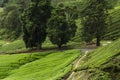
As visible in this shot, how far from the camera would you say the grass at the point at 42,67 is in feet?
192

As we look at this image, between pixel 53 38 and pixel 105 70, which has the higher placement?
pixel 105 70

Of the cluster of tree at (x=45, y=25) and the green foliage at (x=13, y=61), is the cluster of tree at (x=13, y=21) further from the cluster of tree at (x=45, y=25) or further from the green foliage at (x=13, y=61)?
the green foliage at (x=13, y=61)

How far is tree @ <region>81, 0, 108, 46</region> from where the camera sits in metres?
82.4

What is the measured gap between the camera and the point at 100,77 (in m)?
37.4

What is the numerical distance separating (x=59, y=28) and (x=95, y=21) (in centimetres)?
928

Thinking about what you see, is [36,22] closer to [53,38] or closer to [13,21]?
[53,38]

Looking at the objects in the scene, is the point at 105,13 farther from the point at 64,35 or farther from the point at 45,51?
the point at 45,51

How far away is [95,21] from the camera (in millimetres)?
82875

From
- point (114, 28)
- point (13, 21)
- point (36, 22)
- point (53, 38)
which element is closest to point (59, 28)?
point (53, 38)

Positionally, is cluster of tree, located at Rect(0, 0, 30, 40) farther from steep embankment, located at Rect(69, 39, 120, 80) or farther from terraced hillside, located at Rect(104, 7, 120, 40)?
steep embankment, located at Rect(69, 39, 120, 80)

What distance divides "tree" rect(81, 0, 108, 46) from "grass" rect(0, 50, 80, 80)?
10.4 metres

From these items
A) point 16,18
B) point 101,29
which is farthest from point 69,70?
point 16,18

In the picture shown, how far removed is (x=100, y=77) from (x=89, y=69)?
15.2ft

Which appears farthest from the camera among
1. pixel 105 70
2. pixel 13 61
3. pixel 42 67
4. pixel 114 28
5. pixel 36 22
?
pixel 114 28
